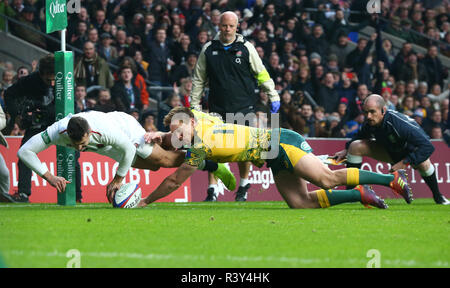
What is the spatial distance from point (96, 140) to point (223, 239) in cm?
350

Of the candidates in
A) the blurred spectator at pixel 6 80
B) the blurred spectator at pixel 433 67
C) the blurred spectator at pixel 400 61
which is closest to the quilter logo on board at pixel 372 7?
the blurred spectator at pixel 400 61

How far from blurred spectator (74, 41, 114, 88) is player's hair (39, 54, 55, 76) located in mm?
3841

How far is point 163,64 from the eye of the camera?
1723cm

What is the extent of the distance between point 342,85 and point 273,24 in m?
2.51

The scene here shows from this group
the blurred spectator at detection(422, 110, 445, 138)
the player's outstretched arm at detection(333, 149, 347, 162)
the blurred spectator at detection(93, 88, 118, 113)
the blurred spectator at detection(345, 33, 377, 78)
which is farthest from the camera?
the blurred spectator at detection(345, 33, 377, 78)

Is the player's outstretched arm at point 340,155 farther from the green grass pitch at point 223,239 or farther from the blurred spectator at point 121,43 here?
the blurred spectator at point 121,43

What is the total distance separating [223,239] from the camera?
6273 mm

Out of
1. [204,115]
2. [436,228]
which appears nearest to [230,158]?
[204,115]

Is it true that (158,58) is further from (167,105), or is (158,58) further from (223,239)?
(223,239)

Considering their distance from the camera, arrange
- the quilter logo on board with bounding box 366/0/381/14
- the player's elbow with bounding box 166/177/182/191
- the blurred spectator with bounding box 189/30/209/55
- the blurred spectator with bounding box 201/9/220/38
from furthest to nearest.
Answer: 1. the quilter logo on board with bounding box 366/0/381/14
2. the blurred spectator with bounding box 201/9/220/38
3. the blurred spectator with bounding box 189/30/209/55
4. the player's elbow with bounding box 166/177/182/191

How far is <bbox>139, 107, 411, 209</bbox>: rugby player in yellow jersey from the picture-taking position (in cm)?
903

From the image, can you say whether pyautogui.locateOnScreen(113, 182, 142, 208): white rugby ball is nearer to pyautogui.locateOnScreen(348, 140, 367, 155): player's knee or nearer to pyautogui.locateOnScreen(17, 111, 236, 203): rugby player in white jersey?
pyautogui.locateOnScreen(17, 111, 236, 203): rugby player in white jersey

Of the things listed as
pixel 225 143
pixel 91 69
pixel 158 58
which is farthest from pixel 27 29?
pixel 225 143

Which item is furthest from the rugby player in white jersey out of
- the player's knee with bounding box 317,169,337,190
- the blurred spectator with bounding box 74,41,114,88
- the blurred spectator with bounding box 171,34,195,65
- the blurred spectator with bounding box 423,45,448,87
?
the blurred spectator with bounding box 423,45,448,87
